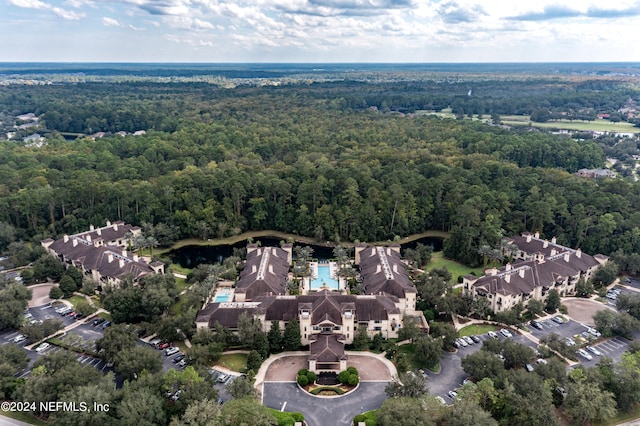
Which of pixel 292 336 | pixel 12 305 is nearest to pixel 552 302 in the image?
Result: pixel 292 336

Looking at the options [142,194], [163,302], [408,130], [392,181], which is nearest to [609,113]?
[408,130]

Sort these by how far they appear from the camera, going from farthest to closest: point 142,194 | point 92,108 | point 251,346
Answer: point 92,108
point 142,194
point 251,346

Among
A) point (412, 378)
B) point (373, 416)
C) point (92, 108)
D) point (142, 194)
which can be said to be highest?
point (92, 108)

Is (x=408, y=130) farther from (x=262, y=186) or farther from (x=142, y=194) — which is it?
(x=142, y=194)

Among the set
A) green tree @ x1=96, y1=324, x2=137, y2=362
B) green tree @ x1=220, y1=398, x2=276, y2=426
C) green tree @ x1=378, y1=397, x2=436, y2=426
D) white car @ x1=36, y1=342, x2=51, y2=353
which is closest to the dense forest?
white car @ x1=36, y1=342, x2=51, y2=353

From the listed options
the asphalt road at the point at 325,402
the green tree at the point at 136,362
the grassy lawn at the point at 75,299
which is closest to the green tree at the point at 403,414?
the asphalt road at the point at 325,402

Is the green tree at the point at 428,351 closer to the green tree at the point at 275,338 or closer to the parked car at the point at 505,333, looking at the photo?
the parked car at the point at 505,333

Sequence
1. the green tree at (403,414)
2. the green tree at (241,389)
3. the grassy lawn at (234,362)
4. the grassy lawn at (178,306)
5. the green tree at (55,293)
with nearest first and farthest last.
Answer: the green tree at (403,414), the green tree at (241,389), the grassy lawn at (234,362), the grassy lawn at (178,306), the green tree at (55,293)
